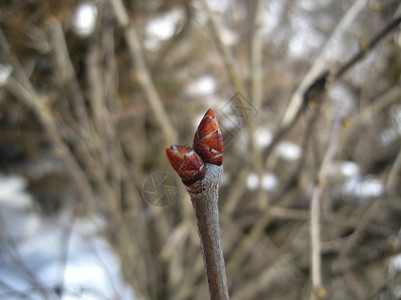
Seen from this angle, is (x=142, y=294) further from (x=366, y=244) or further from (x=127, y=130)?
(x=366, y=244)

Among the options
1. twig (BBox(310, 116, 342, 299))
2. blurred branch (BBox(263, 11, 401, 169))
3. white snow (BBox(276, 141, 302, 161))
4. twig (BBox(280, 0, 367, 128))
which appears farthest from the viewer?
white snow (BBox(276, 141, 302, 161))

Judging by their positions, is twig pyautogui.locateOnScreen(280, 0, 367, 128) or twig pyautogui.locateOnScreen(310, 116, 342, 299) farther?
twig pyautogui.locateOnScreen(280, 0, 367, 128)

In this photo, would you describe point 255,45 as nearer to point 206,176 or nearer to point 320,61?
point 320,61

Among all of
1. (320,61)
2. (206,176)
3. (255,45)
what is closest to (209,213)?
(206,176)

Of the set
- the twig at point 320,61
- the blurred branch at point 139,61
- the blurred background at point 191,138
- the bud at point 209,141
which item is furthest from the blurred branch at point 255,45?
the bud at point 209,141

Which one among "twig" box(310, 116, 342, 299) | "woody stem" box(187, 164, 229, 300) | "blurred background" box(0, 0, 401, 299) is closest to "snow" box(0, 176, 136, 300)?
"blurred background" box(0, 0, 401, 299)

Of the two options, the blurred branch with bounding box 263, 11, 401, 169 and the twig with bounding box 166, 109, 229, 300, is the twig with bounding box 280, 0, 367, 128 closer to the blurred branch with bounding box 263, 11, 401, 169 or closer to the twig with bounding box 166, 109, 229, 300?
the blurred branch with bounding box 263, 11, 401, 169

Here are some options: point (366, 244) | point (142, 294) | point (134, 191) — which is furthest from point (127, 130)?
point (366, 244)

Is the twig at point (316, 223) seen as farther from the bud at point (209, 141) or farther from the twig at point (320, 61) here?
the bud at point (209, 141)
